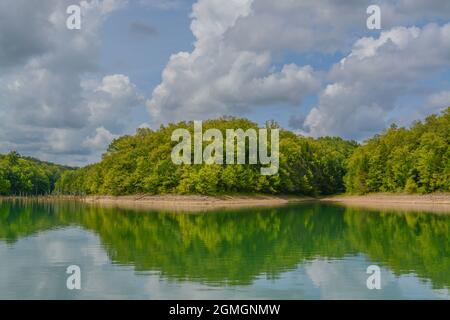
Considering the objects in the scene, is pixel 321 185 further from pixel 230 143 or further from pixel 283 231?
pixel 283 231

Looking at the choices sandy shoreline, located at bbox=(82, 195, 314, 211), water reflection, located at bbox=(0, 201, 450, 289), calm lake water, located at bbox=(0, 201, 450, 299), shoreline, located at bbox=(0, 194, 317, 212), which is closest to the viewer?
calm lake water, located at bbox=(0, 201, 450, 299)

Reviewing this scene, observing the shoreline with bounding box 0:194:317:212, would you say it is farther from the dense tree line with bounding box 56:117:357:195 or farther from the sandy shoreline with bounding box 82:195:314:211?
the dense tree line with bounding box 56:117:357:195

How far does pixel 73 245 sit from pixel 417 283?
17.9 metres

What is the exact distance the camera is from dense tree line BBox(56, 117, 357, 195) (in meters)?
83.0

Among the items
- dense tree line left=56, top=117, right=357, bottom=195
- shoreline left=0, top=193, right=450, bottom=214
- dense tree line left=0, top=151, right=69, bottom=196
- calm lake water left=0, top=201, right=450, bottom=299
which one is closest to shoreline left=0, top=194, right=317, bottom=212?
shoreline left=0, top=193, right=450, bottom=214

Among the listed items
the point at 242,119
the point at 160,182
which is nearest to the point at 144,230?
the point at 160,182

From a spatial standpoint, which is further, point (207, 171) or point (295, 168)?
point (295, 168)

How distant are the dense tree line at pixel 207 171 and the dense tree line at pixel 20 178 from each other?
1244 inches

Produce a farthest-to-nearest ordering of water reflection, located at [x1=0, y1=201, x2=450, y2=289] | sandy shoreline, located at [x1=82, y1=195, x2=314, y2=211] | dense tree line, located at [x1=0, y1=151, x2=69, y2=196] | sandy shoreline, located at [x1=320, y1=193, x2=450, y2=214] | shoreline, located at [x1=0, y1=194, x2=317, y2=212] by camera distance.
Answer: dense tree line, located at [x1=0, y1=151, x2=69, y2=196] → sandy shoreline, located at [x1=82, y1=195, x2=314, y2=211] → shoreline, located at [x1=0, y1=194, x2=317, y2=212] → sandy shoreline, located at [x1=320, y1=193, x2=450, y2=214] → water reflection, located at [x1=0, y1=201, x2=450, y2=289]

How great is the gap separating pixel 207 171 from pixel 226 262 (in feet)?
192

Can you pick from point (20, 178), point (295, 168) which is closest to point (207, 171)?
point (295, 168)

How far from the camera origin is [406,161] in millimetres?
83562

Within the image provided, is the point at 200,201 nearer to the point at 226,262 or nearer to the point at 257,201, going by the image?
the point at 257,201

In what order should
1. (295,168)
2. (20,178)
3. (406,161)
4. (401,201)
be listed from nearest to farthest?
(401,201) → (406,161) → (295,168) → (20,178)
